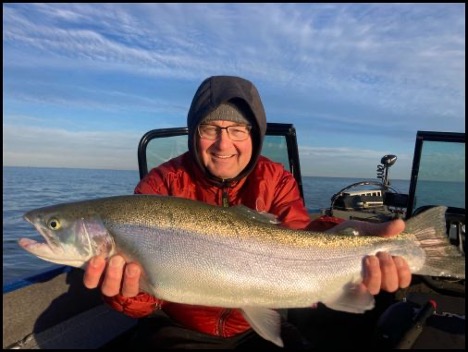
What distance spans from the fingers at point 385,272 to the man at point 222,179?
0.98 ft

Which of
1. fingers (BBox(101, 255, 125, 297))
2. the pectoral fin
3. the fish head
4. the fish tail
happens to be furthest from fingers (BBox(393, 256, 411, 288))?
the fish head

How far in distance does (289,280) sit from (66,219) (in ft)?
6.81

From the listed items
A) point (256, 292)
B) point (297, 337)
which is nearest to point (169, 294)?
point (256, 292)

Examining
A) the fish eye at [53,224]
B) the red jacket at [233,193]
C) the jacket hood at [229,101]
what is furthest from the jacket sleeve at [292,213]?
the fish eye at [53,224]

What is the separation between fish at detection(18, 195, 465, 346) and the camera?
325 centimetres

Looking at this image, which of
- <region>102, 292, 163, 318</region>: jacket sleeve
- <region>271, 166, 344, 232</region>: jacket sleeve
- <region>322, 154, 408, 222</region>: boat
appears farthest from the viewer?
<region>322, 154, 408, 222</region>: boat

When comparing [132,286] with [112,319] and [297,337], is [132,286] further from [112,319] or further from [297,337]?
[112,319]

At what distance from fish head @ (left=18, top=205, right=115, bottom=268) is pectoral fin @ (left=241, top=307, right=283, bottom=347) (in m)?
1.36

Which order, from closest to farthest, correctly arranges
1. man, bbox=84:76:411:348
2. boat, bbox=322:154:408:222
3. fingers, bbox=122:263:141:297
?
fingers, bbox=122:263:141:297 → man, bbox=84:76:411:348 → boat, bbox=322:154:408:222

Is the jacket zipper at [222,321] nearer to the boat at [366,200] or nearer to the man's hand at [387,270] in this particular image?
the man's hand at [387,270]

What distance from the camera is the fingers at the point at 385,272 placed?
3396 millimetres

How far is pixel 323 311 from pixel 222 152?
3056mm

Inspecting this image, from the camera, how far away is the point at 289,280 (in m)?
3.36

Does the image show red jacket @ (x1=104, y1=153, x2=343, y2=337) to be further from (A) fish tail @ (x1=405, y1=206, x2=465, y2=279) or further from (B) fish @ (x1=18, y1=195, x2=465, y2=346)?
(A) fish tail @ (x1=405, y1=206, x2=465, y2=279)
